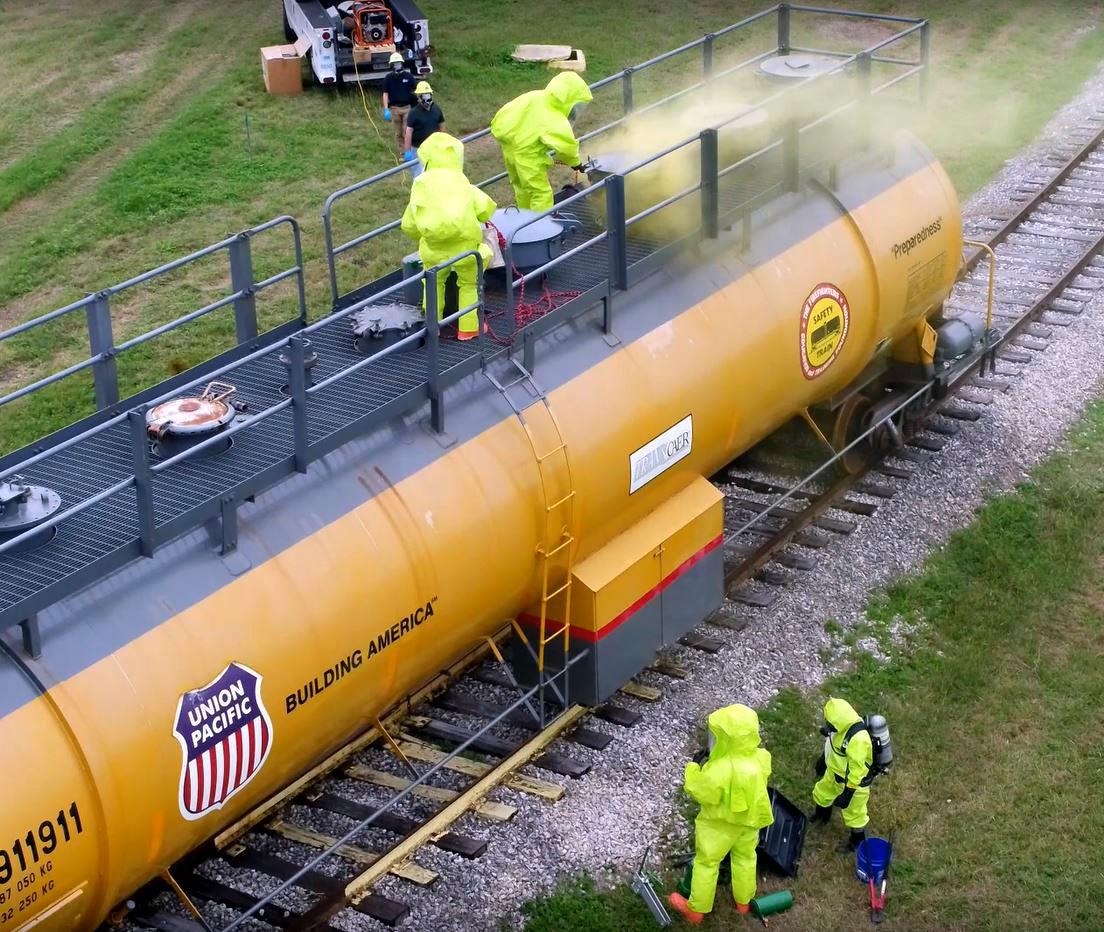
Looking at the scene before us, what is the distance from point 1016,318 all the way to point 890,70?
1007 centimetres

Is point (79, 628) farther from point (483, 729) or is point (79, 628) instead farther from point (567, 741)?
point (567, 741)

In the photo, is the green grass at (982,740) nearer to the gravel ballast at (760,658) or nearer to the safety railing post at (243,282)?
the gravel ballast at (760,658)

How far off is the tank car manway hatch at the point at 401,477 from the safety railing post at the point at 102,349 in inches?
0.8


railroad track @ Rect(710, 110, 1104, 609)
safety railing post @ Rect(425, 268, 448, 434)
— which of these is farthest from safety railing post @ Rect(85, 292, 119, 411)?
railroad track @ Rect(710, 110, 1104, 609)

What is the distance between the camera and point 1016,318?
17766 mm

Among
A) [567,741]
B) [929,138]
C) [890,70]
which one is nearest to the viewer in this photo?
[567,741]

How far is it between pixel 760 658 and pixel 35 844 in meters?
6.51

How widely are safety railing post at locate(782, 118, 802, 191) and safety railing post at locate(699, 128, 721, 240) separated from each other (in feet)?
3.13

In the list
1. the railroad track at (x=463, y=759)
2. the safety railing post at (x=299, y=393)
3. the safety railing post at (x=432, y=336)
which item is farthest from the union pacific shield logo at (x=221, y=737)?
the safety railing post at (x=432, y=336)

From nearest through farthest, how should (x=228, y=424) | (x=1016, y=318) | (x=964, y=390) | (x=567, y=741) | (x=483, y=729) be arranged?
1. (x=228, y=424)
2. (x=483, y=729)
3. (x=567, y=741)
4. (x=964, y=390)
5. (x=1016, y=318)

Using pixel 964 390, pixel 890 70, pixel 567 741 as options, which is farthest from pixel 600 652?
pixel 890 70

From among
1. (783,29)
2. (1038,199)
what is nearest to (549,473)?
(783,29)

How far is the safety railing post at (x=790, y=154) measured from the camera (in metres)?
12.3

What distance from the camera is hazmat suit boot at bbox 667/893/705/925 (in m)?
9.70
